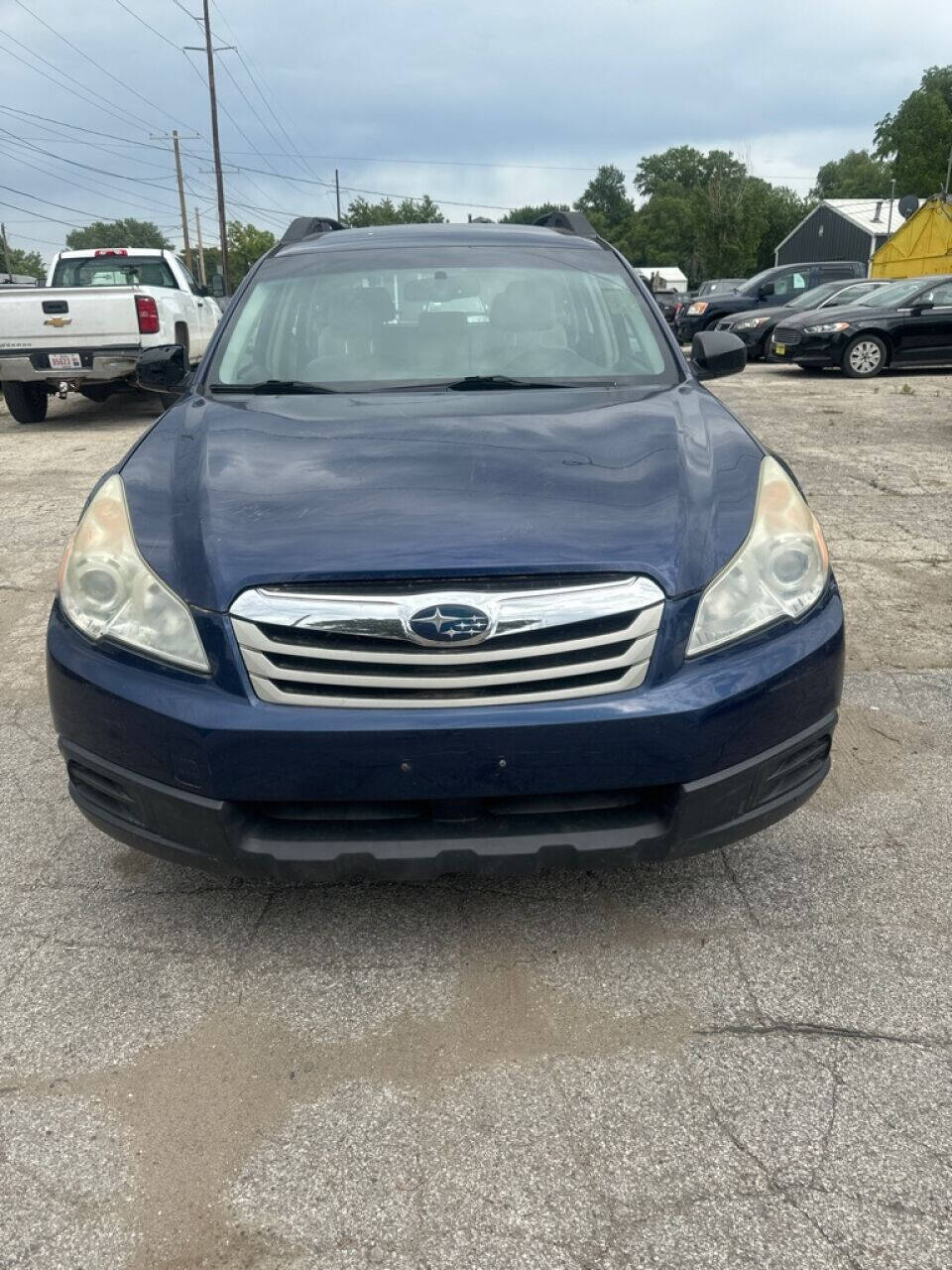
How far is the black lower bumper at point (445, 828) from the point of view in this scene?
226cm

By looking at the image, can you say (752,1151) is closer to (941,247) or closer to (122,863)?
(122,863)

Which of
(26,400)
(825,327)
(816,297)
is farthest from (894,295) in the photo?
(26,400)

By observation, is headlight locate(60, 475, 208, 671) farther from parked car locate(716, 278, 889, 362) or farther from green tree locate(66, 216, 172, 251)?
green tree locate(66, 216, 172, 251)

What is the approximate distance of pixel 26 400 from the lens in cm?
1227

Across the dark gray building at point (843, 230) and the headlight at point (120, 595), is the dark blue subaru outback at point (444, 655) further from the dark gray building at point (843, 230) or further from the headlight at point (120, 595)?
the dark gray building at point (843, 230)

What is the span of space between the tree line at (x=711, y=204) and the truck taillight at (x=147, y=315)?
42787mm

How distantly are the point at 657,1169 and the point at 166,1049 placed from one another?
1.04 meters

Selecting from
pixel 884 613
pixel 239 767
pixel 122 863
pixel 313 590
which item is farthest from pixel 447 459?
pixel 884 613

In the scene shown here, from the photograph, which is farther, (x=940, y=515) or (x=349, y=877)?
(x=940, y=515)

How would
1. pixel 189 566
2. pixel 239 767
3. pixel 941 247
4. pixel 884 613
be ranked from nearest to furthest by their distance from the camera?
1. pixel 239 767
2. pixel 189 566
3. pixel 884 613
4. pixel 941 247

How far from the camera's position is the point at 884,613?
507cm

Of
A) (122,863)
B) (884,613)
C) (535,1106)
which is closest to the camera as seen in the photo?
(535,1106)

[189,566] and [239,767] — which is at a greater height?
[189,566]

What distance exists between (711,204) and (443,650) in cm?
8227
